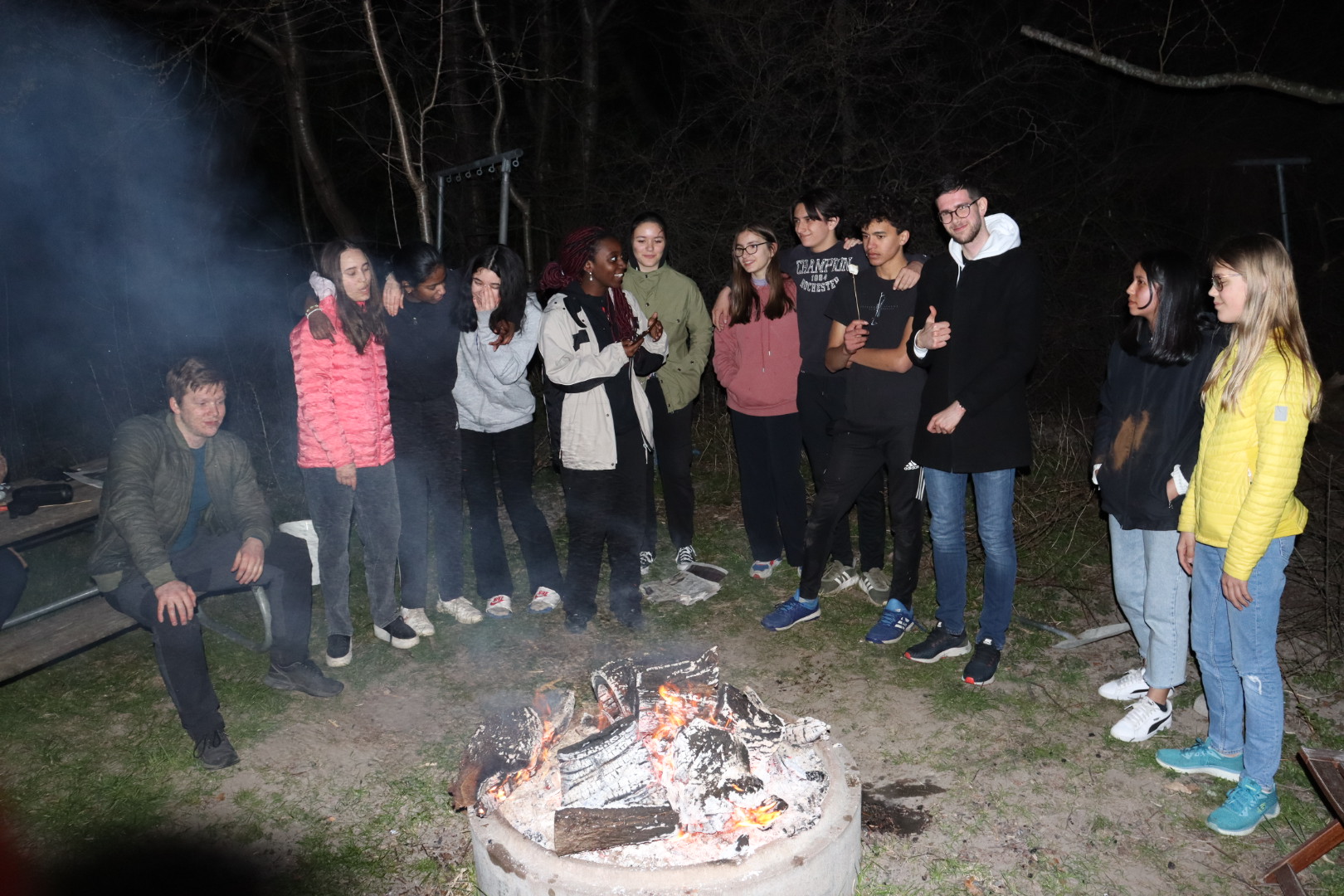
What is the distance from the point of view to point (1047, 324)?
36.1 feet

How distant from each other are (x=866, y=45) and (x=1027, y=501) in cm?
519

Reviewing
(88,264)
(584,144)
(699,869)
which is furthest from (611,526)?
(584,144)

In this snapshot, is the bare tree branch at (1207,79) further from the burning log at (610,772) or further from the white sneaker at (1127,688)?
the burning log at (610,772)

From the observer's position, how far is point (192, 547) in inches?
164

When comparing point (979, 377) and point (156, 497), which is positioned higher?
point (979, 377)

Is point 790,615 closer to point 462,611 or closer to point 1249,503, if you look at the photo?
point 462,611

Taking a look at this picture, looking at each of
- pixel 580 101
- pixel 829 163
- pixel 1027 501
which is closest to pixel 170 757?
pixel 1027 501

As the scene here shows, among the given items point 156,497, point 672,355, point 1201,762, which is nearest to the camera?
point 1201,762

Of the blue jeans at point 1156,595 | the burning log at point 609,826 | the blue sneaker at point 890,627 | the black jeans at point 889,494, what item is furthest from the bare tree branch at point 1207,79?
the burning log at point 609,826

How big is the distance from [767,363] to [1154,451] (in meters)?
2.11

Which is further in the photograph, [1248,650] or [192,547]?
[192,547]

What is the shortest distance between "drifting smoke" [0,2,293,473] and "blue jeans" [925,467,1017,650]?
6.86 m

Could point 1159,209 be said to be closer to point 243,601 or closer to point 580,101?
point 580,101

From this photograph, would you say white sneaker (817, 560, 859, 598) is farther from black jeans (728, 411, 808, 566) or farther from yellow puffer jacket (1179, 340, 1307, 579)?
yellow puffer jacket (1179, 340, 1307, 579)
